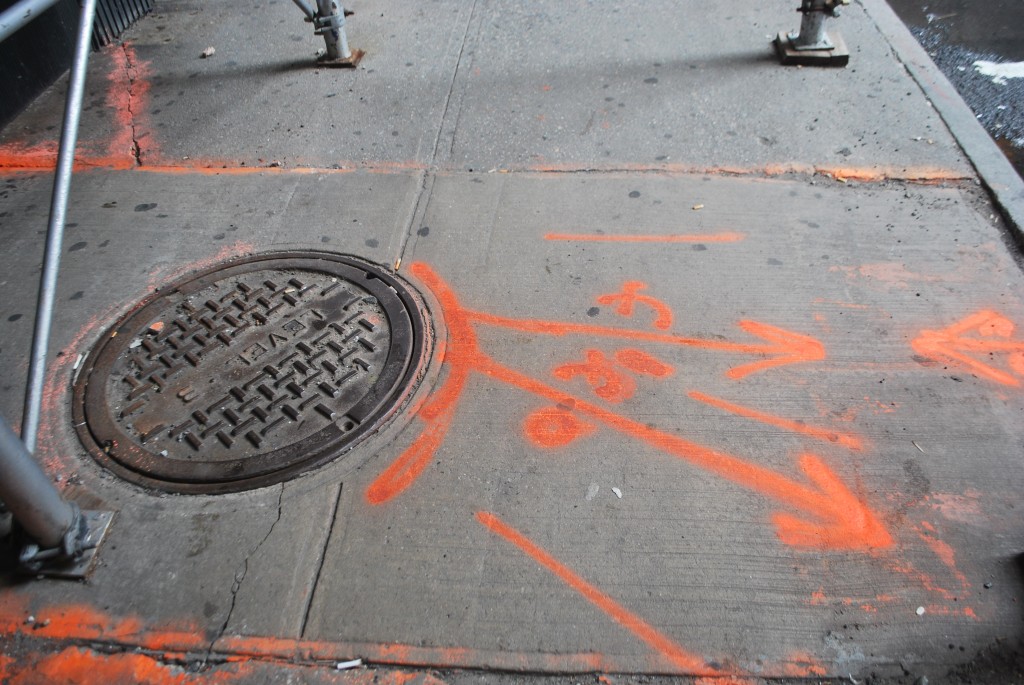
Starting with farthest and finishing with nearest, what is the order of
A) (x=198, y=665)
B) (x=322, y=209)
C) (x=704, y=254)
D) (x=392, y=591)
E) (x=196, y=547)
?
(x=322, y=209)
(x=704, y=254)
(x=196, y=547)
(x=392, y=591)
(x=198, y=665)

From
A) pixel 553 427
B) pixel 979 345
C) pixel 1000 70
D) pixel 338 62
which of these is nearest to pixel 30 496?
pixel 553 427

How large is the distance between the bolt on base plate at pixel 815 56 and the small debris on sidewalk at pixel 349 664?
3666 mm

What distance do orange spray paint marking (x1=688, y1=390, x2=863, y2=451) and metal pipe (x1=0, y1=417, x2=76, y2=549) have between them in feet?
6.01

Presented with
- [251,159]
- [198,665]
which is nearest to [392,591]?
[198,665]

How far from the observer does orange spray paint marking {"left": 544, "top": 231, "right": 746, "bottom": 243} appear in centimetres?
287

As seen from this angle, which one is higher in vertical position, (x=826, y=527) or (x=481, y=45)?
(x=481, y=45)

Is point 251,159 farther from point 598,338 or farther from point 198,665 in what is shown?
point 198,665

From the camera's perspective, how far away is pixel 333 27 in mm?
3947

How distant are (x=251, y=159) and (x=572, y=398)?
7.01 ft

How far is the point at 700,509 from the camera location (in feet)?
6.60

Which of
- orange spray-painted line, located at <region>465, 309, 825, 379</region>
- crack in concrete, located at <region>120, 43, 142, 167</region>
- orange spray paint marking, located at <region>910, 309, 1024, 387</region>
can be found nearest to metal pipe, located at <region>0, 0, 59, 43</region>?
orange spray-painted line, located at <region>465, 309, 825, 379</region>

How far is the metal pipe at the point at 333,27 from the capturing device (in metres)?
3.88

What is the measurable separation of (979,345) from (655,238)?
1.18m

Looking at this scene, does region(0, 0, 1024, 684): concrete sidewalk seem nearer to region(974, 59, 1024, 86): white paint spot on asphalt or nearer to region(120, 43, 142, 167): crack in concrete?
region(120, 43, 142, 167): crack in concrete
